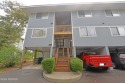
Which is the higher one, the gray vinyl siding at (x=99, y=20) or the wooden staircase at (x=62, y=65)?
the gray vinyl siding at (x=99, y=20)

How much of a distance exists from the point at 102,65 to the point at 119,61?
9.24 ft

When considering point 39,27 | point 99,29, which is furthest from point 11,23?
point 99,29

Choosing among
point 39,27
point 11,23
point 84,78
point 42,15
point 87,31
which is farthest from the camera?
point 11,23

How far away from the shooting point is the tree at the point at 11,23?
19562 millimetres

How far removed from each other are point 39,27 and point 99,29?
712 centimetres

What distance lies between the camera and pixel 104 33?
12570 millimetres

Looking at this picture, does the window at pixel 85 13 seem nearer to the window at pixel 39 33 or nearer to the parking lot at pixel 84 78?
the window at pixel 39 33

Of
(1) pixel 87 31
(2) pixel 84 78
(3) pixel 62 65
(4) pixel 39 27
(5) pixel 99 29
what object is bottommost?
(2) pixel 84 78

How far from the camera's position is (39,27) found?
1339 centimetres

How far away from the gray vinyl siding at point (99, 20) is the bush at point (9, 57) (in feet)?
26.3

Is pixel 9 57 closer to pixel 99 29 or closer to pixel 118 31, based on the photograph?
pixel 99 29

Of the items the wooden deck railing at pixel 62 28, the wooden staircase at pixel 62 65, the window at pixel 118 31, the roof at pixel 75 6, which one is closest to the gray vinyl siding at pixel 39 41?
the wooden deck railing at pixel 62 28

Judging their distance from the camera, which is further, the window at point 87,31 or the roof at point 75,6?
the roof at point 75,6

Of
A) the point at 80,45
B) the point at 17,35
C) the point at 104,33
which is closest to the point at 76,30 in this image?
the point at 80,45
